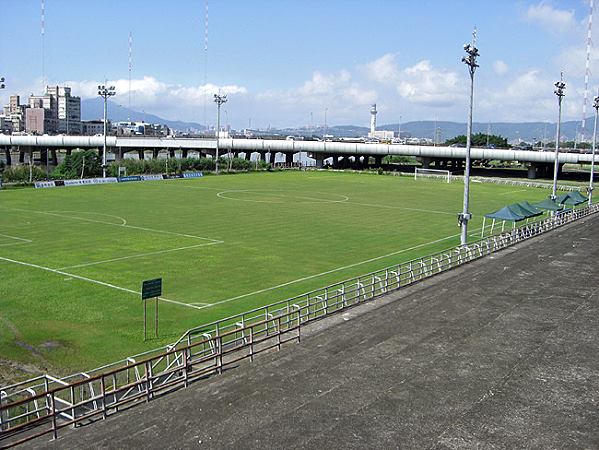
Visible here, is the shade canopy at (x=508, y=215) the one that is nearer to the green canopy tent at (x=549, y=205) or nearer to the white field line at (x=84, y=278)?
the green canopy tent at (x=549, y=205)

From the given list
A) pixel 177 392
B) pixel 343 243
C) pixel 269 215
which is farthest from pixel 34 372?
pixel 269 215

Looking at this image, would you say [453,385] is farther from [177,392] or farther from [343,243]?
[343,243]

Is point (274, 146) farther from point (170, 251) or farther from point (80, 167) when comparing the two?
point (170, 251)

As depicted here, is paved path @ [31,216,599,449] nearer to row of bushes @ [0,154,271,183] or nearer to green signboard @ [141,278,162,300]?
green signboard @ [141,278,162,300]

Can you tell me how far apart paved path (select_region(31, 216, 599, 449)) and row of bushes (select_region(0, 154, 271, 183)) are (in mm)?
79574

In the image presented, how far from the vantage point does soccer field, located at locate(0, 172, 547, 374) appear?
2683cm

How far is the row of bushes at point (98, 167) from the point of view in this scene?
9412 centimetres

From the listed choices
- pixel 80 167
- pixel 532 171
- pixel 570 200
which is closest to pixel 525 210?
pixel 570 200

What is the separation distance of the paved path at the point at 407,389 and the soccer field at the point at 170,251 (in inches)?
276

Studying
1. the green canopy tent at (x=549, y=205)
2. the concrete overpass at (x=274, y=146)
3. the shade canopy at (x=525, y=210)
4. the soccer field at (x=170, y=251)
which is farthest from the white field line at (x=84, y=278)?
the concrete overpass at (x=274, y=146)

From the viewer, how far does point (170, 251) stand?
43625mm

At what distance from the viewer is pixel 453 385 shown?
61.1 ft

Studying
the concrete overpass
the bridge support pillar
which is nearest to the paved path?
the bridge support pillar

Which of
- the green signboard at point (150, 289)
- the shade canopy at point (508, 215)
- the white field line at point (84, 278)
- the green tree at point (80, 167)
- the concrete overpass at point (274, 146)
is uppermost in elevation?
the concrete overpass at point (274, 146)
